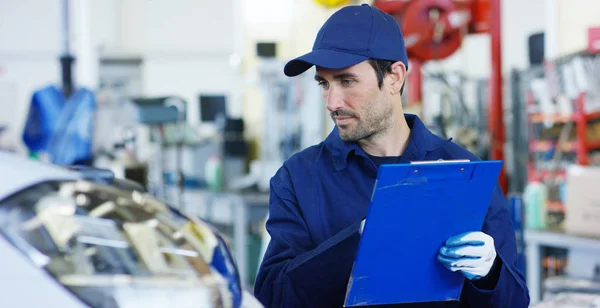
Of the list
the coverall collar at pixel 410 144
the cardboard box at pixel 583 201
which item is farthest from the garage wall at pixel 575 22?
the coverall collar at pixel 410 144

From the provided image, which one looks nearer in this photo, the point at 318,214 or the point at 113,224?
the point at 113,224

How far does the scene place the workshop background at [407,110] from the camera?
4820 millimetres

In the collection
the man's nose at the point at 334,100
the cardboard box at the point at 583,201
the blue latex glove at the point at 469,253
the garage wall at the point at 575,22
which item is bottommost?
the cardboard box at the point at 583,201

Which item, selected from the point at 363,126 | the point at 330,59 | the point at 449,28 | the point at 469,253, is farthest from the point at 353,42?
the point at 449,28

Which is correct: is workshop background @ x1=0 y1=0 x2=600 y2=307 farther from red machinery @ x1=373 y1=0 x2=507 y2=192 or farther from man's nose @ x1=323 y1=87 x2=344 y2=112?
man's nose @ x1=323 y1=87 x2=344 y2=112

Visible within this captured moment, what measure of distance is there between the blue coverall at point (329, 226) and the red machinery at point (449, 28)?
402 centimetres

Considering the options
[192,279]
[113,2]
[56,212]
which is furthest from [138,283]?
[113,2]

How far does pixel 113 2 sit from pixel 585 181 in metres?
12.1

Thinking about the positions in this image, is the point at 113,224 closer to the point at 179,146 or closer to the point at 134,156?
the point at 134,156

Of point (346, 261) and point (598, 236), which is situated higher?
point (346, 261)

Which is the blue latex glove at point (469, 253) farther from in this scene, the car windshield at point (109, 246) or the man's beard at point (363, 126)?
the car windshield at point (109, 246)

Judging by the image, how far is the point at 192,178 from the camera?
846 cm

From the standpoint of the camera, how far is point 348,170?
2072 millimetres

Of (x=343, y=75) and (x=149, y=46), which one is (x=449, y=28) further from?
(x=149, y=46)
